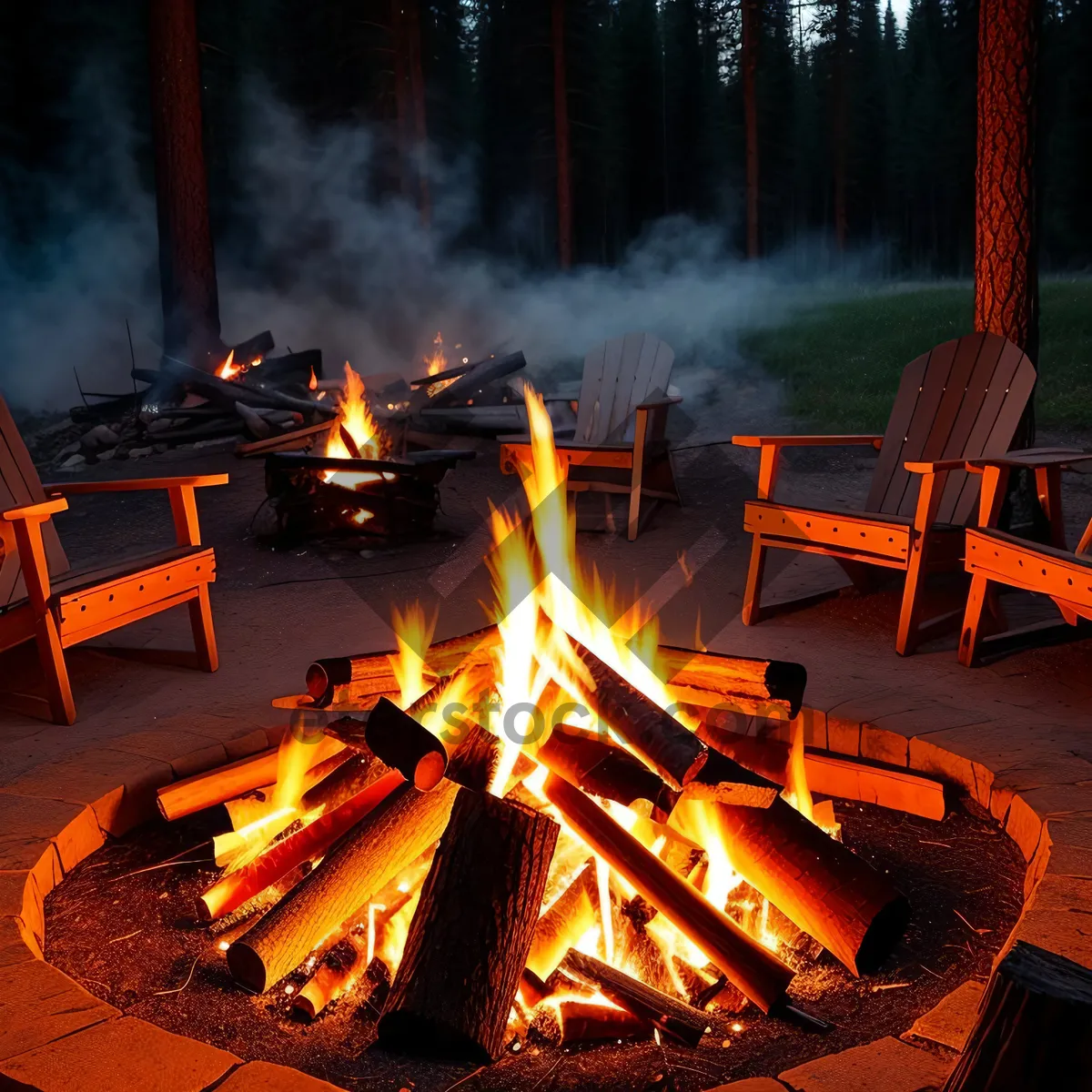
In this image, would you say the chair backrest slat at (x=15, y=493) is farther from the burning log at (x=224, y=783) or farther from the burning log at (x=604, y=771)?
the burning log at (x=604, y=771)

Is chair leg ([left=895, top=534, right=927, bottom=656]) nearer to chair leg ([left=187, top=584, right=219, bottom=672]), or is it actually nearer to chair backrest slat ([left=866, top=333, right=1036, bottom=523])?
chair backrest slat ([left=866, top=333, right=1036, bottom=523])

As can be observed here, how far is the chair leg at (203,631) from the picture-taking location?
3.40 m

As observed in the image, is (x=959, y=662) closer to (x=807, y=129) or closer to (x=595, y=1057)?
(x=595, y=1057)

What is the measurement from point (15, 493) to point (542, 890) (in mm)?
2442

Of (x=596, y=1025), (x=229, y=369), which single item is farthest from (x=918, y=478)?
(x=229, y=369)

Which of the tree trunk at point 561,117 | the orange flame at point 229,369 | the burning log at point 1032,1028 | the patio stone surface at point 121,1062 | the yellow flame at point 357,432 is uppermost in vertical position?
the tree trunk at point 561,117

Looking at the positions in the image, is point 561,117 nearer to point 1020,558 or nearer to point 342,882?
A: point 1020,558

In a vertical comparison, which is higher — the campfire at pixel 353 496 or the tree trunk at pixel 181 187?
the tree trunk at pixel 181 187

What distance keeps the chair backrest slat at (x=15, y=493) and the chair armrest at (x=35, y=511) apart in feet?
1.39

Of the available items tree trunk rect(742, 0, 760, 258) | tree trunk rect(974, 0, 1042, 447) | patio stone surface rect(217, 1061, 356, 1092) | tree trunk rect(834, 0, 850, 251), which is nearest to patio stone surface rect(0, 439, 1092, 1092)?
patio stone surface rect(217, 1061, 356, 1092)

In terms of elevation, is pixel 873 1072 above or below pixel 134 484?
below

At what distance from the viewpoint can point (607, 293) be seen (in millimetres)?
18125

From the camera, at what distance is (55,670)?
116 inches

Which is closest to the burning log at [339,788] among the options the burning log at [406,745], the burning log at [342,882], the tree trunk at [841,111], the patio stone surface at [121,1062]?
the burning log at [342,882]
